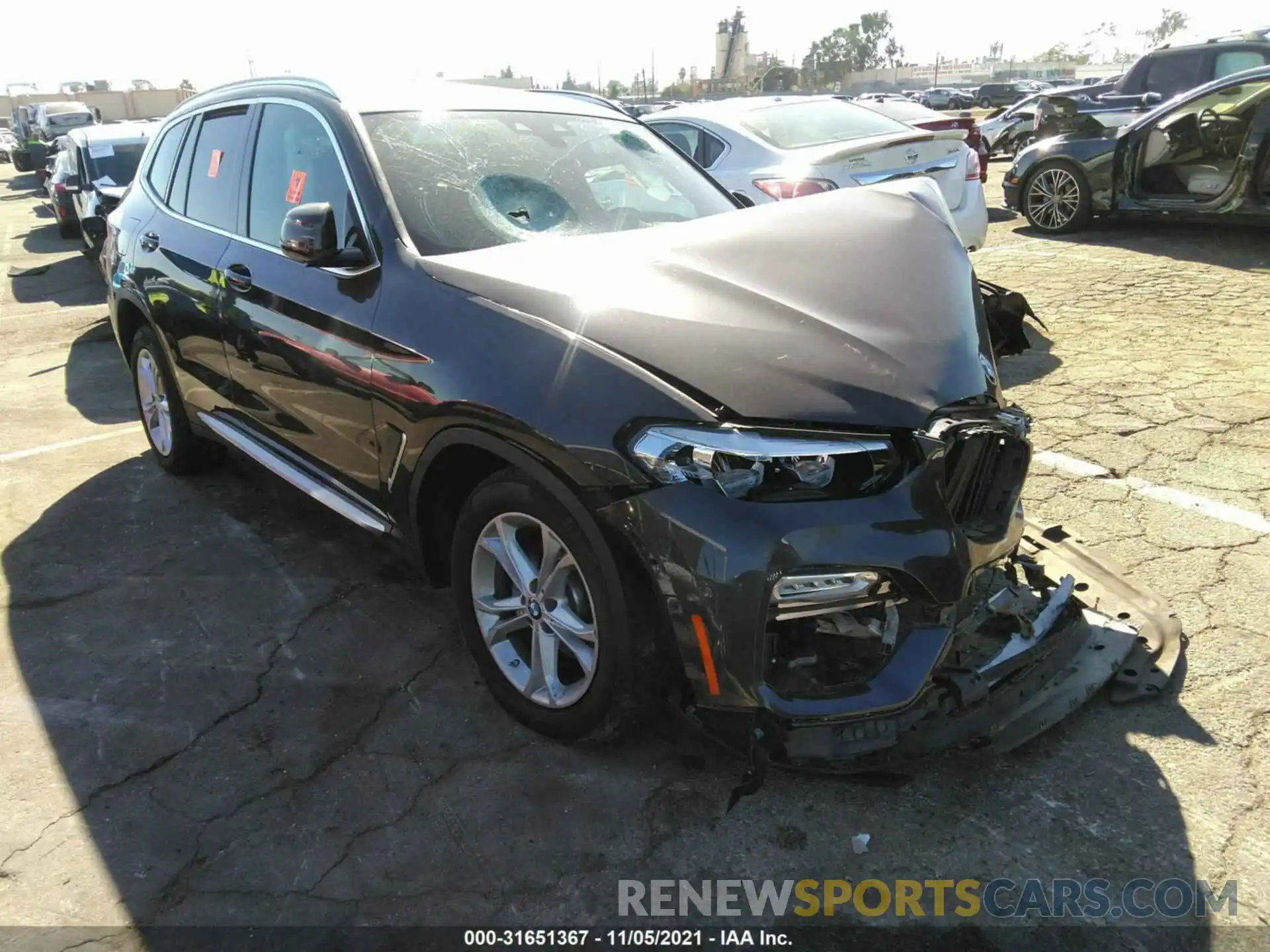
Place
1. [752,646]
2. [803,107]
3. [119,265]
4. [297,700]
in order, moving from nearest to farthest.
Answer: [752,646], [297,700], [119,265], [803,107]

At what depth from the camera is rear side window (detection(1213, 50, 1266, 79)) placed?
39.6 ft

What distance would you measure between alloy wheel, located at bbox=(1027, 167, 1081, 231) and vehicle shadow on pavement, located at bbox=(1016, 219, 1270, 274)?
0.17 metres

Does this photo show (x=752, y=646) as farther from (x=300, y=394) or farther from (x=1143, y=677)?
(x=300, y=394)

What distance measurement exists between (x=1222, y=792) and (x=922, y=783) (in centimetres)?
76

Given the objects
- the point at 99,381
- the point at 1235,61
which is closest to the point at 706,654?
the point at 99,381

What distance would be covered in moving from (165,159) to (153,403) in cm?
126

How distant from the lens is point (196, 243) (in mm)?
4102

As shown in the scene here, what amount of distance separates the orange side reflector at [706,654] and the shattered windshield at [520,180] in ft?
4.80

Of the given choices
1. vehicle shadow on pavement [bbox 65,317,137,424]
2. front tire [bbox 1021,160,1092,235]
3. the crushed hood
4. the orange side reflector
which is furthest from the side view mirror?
front tire [bbox 1021,160,1092,235]

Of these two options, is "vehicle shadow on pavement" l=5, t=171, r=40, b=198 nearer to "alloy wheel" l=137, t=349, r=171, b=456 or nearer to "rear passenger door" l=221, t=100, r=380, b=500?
"alloy wheel" l=137, t=349, r=171, b=456

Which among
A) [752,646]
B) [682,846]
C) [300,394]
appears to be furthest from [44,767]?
[752,646]

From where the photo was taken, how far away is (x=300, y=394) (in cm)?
340

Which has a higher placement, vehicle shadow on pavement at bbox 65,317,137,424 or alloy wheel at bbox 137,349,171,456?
alloy wheel at bbox 137,349,171,456

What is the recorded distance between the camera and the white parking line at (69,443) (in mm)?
5508
